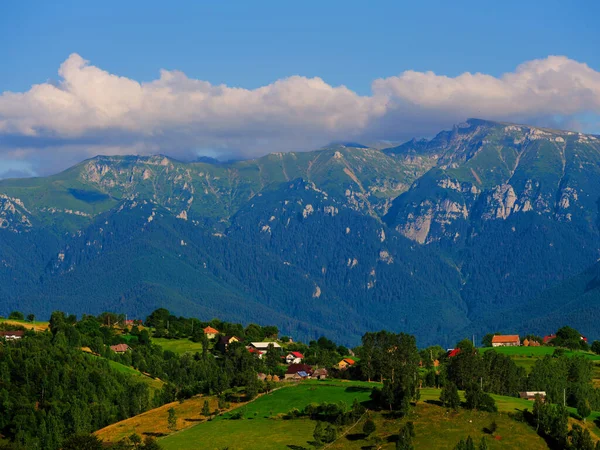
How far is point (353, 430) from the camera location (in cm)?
13725

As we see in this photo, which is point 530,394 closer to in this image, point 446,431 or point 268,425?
point 446,431

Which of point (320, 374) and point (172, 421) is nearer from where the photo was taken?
point (172, 421)

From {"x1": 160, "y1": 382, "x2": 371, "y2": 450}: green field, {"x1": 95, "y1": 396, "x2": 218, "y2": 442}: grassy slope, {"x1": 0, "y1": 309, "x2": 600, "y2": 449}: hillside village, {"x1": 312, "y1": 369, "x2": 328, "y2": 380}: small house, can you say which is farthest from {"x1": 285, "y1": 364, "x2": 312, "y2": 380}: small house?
{"x1": 95, "y1": 396, "x2": 218, "y2": 442}: grassy slope

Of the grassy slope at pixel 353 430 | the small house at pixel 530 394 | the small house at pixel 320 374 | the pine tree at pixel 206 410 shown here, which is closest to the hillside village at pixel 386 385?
the small house at pixel 320 374

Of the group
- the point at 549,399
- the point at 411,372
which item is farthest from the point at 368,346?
the point at 549,399

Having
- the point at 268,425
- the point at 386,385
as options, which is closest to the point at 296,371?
the point at 268,425

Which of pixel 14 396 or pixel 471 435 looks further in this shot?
Answer: pixel 14 396

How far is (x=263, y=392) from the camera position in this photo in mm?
167500

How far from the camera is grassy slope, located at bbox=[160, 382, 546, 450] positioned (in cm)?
13125

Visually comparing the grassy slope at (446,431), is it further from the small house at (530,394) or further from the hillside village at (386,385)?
the small house at (530,394)

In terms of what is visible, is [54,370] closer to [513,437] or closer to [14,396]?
[14,396]

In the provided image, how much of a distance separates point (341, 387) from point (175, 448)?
110ft

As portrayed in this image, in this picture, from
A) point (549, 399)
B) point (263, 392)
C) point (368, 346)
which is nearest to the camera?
point (549, 399)

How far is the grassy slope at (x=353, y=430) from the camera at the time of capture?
13125 centimetres
